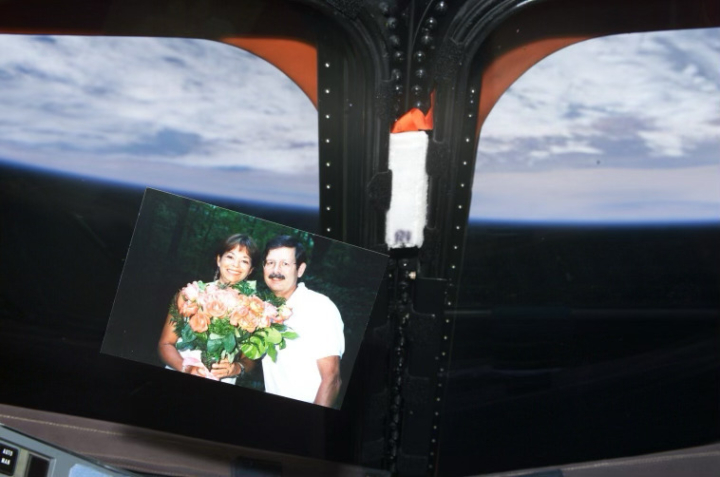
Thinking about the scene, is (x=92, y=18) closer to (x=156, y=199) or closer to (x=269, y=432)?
(x=156, y=199)

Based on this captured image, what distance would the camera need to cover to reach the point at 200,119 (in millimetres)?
1388

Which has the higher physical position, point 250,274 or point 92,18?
point 92,18

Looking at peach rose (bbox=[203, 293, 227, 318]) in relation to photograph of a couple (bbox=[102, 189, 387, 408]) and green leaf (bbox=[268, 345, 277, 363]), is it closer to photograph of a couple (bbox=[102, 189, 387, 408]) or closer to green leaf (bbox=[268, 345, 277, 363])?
photograph of a couple (bbox=[102, 189, 387, 408])

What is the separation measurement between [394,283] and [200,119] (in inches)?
20.5

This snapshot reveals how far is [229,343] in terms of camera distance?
141 centimetres

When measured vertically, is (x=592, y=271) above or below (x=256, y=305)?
above

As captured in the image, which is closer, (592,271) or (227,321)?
(227,321)

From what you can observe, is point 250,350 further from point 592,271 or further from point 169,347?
point 592,271

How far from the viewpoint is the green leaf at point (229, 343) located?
1.40 m

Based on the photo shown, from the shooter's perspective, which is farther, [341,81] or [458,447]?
[458,447]

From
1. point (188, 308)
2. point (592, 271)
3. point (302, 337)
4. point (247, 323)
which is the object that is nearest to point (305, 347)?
point (302, 337)

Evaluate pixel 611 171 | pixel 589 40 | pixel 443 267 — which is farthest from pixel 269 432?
pixel 589 40

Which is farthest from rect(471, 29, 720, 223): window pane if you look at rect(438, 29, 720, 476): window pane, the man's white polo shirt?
the man's white polo shirt

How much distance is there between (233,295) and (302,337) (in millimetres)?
160
